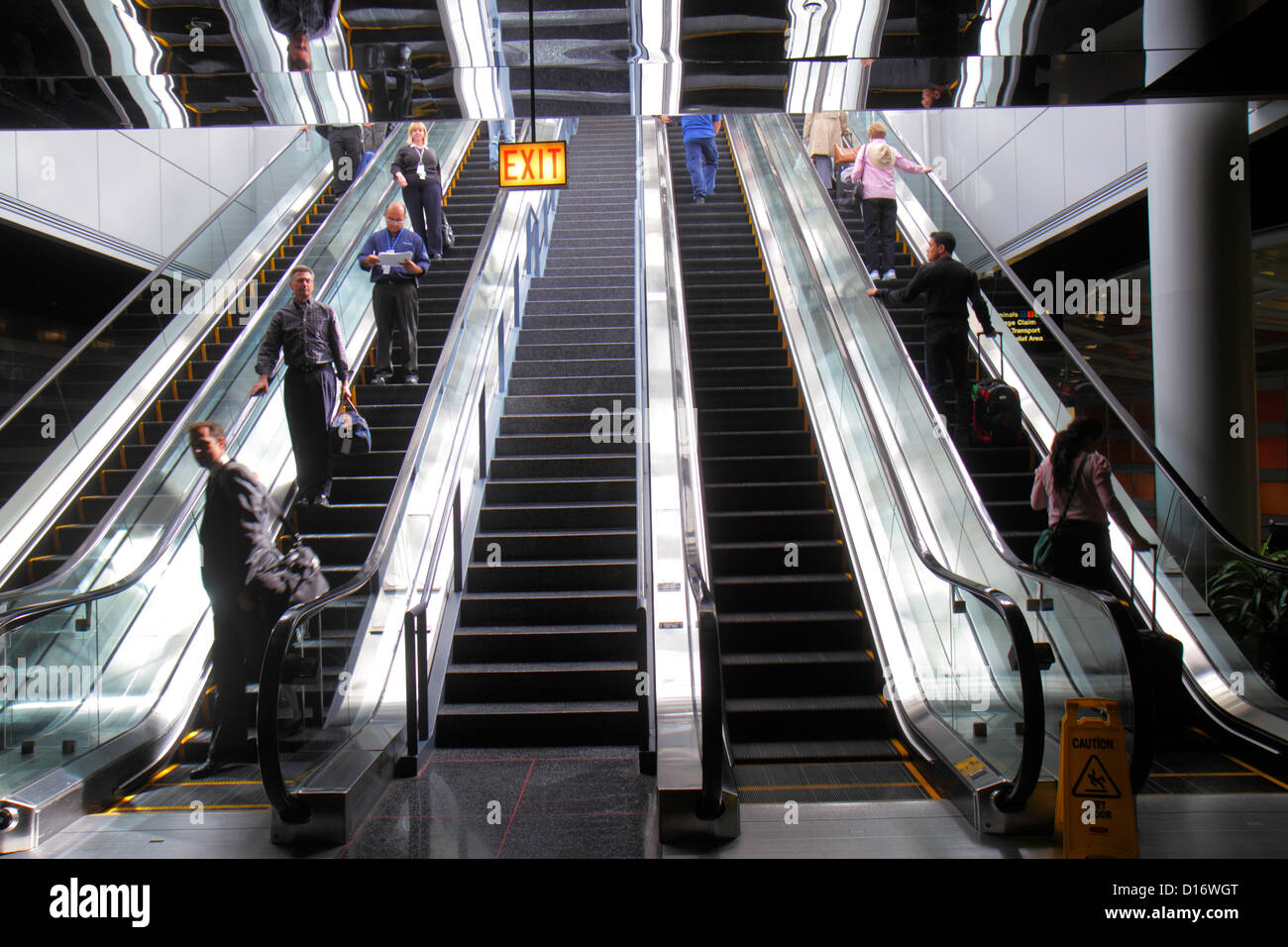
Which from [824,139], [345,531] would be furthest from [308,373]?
[824,139]

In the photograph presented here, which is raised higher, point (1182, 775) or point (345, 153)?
point (345, 153)

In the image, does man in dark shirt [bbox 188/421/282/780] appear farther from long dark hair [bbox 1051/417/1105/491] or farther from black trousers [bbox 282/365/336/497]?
long dark hair [bbox 1051/417/1105/491]

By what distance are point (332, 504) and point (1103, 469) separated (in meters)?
4.97

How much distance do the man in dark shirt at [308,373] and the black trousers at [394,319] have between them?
1151 mm

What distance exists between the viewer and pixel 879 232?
8.80 m

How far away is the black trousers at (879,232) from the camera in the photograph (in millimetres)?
8734

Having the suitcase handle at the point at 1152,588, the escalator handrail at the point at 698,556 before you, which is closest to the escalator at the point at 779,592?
the escalator handrail at the point at 698,556

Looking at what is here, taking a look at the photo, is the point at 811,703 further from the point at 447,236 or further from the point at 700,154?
the point at 700,154

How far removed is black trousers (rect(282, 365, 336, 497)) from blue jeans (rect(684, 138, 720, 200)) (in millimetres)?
6261

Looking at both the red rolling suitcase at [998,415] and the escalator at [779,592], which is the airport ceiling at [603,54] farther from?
the escalator at [779,592]

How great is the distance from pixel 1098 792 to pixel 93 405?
6.99 meters
